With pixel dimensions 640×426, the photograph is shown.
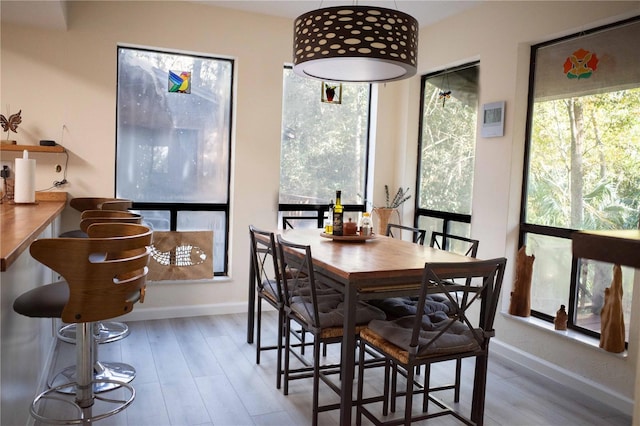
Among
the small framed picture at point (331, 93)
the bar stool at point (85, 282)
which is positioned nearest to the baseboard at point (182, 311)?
the bar stool at point (85, 282)

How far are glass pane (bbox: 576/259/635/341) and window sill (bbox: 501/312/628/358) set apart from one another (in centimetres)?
8

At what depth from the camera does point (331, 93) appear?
4977 mm

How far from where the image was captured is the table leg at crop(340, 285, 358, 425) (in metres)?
2.33

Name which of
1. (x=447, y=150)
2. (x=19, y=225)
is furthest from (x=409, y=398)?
(x=447, y=150)

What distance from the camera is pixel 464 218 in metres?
4.36

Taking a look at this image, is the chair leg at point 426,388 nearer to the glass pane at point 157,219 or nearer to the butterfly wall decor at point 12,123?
the glass pane at point 157,219

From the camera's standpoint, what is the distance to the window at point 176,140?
436 centimetres

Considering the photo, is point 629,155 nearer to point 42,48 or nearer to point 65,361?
point 65,361

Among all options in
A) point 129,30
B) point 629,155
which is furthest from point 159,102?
point 629,155

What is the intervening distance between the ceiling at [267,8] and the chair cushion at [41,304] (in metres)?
2.11

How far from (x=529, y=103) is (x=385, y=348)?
233cm

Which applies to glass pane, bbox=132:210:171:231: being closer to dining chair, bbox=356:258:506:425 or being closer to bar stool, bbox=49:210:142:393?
bar stool, bbox=49:210:142:393

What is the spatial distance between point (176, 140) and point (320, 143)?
4.48 feet

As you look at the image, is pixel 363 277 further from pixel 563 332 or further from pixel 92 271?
pixel 563 332
